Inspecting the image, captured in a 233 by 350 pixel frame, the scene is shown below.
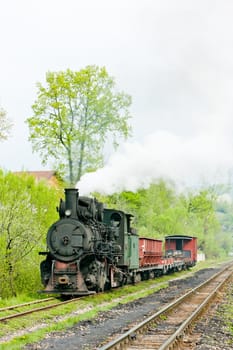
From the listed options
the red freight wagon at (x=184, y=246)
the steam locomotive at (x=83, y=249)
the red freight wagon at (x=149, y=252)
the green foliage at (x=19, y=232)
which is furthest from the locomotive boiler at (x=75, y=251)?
the red freight wagon at (x=184, y=246)

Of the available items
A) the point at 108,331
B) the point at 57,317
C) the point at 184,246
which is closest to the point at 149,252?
the point at 57,317

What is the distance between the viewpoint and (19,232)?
758 inches

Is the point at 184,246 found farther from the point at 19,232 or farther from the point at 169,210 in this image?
the point at 19,232

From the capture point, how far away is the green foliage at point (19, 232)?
1892 centimetres

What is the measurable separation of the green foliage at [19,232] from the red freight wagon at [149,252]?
6857mm

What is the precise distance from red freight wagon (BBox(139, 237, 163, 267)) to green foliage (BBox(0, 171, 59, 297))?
686 cm

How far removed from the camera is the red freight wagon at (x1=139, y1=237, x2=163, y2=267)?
87.6 ft

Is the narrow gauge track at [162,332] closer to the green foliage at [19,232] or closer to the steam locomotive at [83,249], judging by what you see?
the steam locomotive at [83,249]

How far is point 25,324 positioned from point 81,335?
1.76 metres

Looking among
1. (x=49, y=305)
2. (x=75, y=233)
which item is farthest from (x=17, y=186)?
(x=49, y=305)

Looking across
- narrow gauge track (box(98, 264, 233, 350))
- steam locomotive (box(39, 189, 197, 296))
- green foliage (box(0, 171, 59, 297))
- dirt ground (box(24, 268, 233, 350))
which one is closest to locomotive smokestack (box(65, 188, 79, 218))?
steam locomotive (box(39, 189, 197, 296))

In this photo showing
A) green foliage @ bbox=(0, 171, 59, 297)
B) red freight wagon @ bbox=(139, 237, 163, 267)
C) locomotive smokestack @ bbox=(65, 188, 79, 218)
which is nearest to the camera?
locomotive smokestack @ bbox=(65, 188, 79, 218)

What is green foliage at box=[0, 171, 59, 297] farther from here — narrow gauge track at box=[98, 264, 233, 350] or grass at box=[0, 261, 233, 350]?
narrow gauge track at box=[98, 264, 233, 350]

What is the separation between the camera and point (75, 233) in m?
18.0
